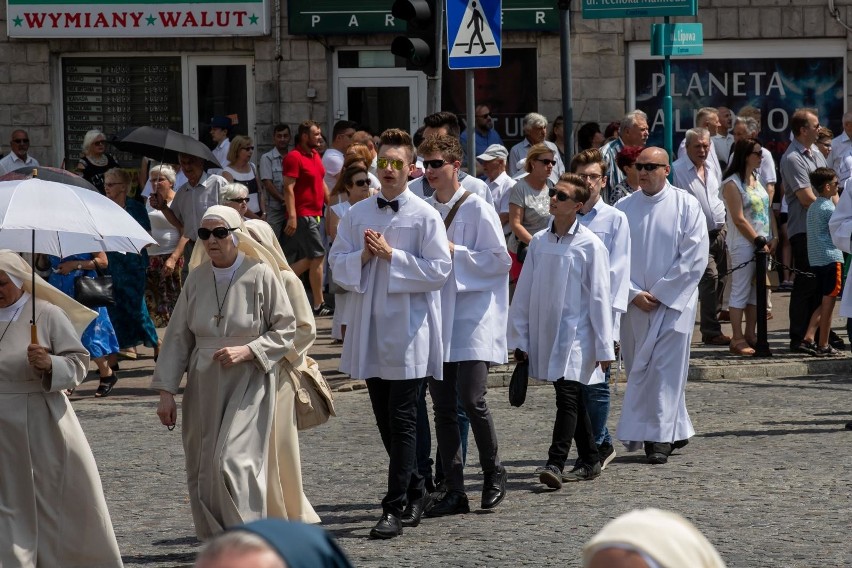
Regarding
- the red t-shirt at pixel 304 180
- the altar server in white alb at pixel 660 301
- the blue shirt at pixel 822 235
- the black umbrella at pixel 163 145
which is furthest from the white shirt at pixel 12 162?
the altar server in white alb at pixel 660 301

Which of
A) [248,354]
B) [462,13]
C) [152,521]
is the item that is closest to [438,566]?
[248,354]

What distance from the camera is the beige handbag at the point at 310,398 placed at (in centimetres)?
832

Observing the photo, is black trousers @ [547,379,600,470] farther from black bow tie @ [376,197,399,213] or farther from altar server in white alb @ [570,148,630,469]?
black bow tie @ [376,197,399,213]

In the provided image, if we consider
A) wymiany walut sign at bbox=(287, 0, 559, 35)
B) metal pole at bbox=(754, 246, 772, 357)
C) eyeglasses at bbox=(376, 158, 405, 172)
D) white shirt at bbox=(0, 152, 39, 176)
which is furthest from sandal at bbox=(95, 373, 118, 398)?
wymiany walut sign at bbox=(287, 0, 559, 35)

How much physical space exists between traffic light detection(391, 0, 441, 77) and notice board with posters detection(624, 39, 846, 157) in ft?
28.3

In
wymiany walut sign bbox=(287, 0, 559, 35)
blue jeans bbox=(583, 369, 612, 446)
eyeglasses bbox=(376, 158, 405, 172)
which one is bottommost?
blue jeans bbox=(583, 369, 612, 446)

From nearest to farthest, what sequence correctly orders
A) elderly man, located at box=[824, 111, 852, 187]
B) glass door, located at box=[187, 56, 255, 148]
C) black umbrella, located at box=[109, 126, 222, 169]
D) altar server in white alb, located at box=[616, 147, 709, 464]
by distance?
1. altar server in white alb, located at box=[616, 147, 709, 464]
2. black umbrella, located at box=[109, 126, 222, 169]
3. elderly man, located at box=[824, 111, 852, 187]
4. glass door, located at box=[187, 56, 255, 148]

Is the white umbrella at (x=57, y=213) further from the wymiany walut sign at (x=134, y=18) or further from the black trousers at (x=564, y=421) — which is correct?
the wymiany walut sign at (x=134, y=18)

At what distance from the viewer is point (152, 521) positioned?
897 centimetres

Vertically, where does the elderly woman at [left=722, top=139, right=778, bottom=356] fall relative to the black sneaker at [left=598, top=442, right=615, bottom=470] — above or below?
above

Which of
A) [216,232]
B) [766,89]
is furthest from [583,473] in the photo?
[766,89]

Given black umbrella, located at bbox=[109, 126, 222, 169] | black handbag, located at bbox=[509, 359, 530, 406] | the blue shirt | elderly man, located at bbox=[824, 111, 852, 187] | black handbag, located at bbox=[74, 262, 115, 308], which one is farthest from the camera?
elderly man, located at bbox=[824, 111, 852, 187]

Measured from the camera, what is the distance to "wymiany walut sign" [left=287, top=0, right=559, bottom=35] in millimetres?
21203

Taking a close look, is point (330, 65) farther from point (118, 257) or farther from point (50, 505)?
point (50, 505)
